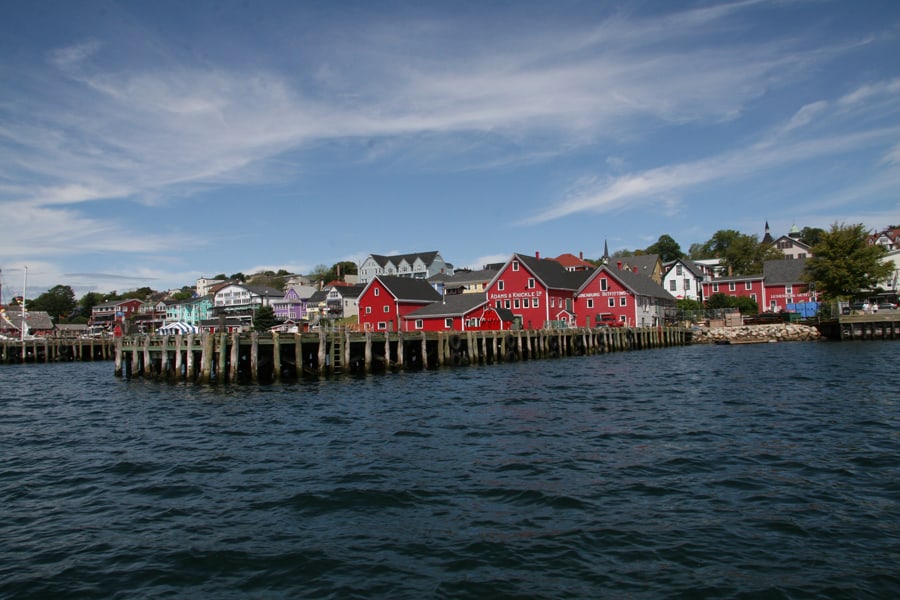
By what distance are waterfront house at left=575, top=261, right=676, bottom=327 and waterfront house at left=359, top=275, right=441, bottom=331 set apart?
1663cm

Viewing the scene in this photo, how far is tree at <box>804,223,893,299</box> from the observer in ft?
200

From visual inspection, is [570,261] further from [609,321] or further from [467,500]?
[467,500]

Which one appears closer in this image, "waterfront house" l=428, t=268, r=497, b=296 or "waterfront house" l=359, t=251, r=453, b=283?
"waterfront house" l=428, t=268, r=497, b=296

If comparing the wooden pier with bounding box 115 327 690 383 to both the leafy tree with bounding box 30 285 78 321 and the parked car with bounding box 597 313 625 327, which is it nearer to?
the parked car with bounding box 597 313 625 327

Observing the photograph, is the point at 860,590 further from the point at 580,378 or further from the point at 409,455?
the point at 580,378

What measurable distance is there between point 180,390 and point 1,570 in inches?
882

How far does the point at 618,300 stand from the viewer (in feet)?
203

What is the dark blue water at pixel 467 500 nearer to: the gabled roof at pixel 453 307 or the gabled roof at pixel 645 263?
the gabled roof at pixel 453 307

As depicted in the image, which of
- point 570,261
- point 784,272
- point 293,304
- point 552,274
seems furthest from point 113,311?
point 784,272

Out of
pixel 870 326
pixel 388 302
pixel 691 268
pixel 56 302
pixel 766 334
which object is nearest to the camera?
pixel 870 326

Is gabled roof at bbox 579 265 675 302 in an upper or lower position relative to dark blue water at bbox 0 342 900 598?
upper

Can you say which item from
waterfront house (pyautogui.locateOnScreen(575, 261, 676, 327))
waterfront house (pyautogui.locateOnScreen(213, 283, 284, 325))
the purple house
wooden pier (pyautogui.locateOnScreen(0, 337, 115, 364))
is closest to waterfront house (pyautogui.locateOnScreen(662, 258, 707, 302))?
waterfront house (pyautogui.locateOnScreen(575, 261, 676, 327))

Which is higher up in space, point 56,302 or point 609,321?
point 56,302

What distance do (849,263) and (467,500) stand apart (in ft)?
209
